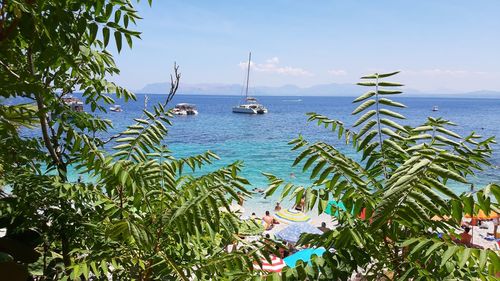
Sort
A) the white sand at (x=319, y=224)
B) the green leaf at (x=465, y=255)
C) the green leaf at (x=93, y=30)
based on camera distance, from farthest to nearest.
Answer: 1. the white sand at (x=319, y=224)
2. the green leaf at (x=93, y=30)
3. the green leaf at (x=465, y=255)

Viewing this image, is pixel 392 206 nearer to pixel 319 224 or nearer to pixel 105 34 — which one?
pixel 105 34

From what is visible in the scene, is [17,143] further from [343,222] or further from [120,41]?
[343,222]

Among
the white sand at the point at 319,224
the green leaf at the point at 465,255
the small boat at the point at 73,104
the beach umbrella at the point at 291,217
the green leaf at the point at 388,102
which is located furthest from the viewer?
the beach umbrella at the point at 291,217

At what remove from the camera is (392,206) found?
1.97 metres

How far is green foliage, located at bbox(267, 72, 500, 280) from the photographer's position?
2.05 metres

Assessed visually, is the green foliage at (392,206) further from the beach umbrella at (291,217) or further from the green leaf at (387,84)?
the beach umbrella at (291,217)

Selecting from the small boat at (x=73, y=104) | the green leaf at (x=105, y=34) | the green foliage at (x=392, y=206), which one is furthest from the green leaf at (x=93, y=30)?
the green foliage at (x=392, y=206)

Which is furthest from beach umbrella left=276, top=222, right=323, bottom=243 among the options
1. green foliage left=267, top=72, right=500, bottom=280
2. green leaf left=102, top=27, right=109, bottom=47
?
green leaf left=102, top=27, right=109, bottom=47

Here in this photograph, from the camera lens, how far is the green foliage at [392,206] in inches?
80.9

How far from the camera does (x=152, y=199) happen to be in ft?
10.7

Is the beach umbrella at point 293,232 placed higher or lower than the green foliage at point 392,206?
lower

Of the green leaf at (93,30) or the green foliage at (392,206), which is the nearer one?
the green foliage at (392,206)

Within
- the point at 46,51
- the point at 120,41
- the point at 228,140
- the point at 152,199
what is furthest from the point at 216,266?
the point at 228,140

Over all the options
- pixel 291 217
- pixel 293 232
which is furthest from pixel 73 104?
pixel 291 217
